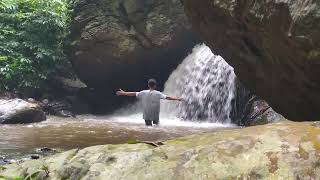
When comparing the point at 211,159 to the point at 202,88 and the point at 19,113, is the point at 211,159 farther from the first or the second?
the point at 202,88

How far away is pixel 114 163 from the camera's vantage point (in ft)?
14.4

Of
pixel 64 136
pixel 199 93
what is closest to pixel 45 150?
pixel 64 136

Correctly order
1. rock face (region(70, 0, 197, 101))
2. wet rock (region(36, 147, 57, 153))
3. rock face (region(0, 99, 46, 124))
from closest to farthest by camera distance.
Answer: wet rock (region(36, 147, 57, 153))
rock face (region(0, 99, 46, 124))
rock face (region(70, 0, 197, 101))

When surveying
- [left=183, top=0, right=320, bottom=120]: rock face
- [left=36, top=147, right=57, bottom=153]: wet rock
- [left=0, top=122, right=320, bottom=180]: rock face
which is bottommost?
[left=36, top=147, right=57, bottom=153]: wet rock

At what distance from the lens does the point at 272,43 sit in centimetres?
746

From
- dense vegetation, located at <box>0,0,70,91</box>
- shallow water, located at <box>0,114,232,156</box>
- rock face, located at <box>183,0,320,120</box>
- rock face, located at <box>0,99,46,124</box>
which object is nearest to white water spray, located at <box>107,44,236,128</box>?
rock face, located at <box>0,99,46,124</box>

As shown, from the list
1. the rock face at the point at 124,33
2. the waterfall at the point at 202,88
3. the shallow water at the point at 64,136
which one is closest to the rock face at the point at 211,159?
the shallow water at the point at 64,136

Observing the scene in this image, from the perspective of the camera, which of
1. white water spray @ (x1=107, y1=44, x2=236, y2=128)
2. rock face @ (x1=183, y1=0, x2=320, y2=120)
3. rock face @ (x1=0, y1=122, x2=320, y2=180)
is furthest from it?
white water spray @ (x1=107, y1=44, x2=236, y2=128)

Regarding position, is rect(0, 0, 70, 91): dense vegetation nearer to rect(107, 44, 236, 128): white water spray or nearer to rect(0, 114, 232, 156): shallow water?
rect(107, 44, 236, 128): white water spray

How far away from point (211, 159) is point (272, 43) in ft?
12.9

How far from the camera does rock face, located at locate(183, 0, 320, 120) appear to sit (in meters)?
6.29

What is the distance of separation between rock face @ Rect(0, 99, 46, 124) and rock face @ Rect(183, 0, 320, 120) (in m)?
6.18

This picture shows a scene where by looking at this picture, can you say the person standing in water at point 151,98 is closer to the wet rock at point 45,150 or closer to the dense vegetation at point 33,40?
the wet rock at point 45,150

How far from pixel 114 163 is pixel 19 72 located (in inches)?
577
